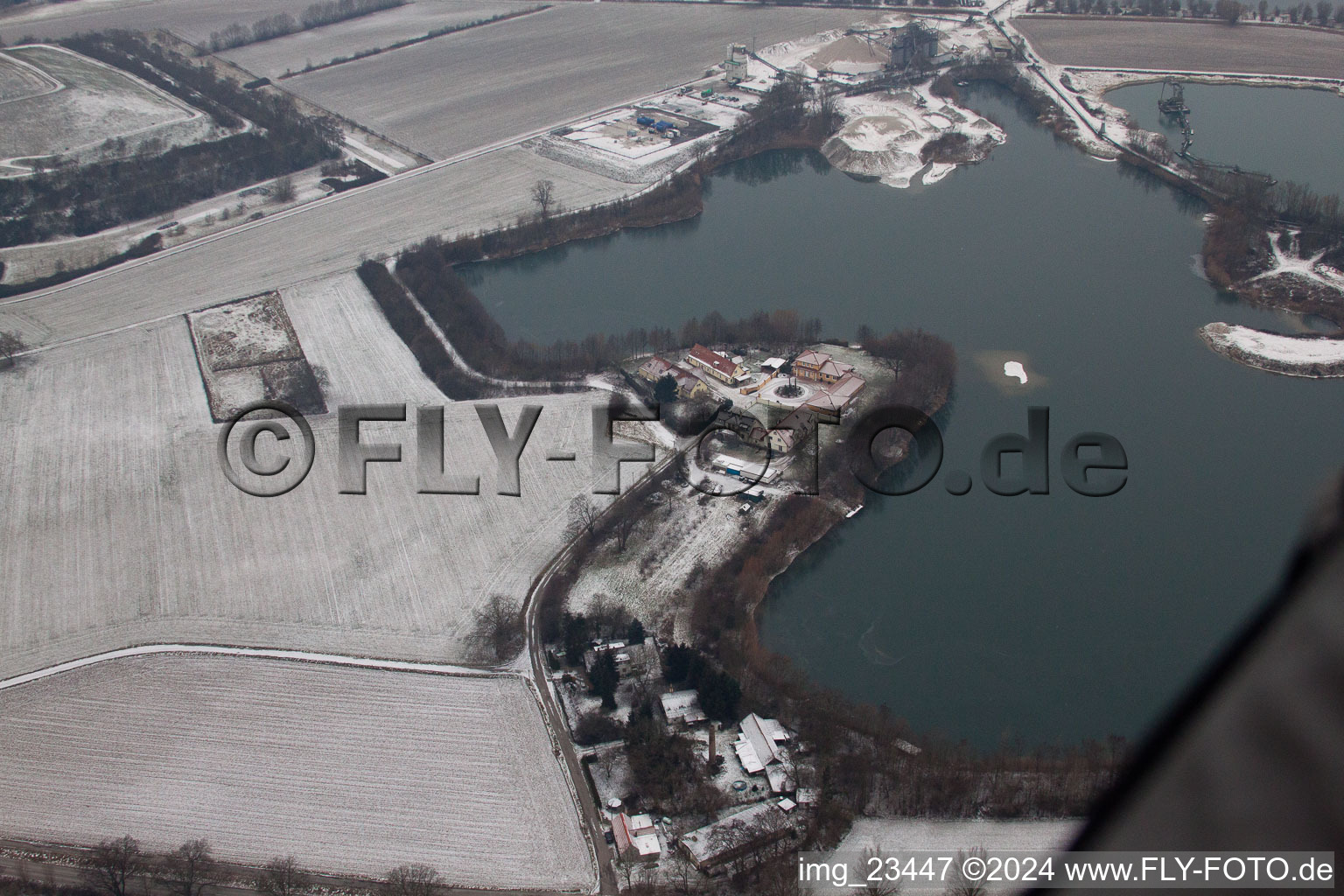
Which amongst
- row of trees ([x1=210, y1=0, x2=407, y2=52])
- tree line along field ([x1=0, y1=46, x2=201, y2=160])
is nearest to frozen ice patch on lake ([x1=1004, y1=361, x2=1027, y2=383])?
tree line along field ([x1=0, y1=46, x2=201, y2=160])

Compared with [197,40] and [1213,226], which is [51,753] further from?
[197,40]

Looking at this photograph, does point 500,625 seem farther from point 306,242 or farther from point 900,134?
point 900,134

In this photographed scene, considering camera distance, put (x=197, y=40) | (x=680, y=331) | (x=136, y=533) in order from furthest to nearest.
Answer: (x=197, y=40) < (x=680, y=331) < (x=136, y=533)

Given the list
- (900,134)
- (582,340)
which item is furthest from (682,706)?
(900,134)

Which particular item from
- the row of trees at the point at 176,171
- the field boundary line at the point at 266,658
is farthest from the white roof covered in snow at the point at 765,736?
the row of trees at the point at 176,171

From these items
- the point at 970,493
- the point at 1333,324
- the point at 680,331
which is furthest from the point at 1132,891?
the point at 1333,324

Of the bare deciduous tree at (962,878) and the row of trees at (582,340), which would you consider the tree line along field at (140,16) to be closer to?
the row of trees at (582,340)
